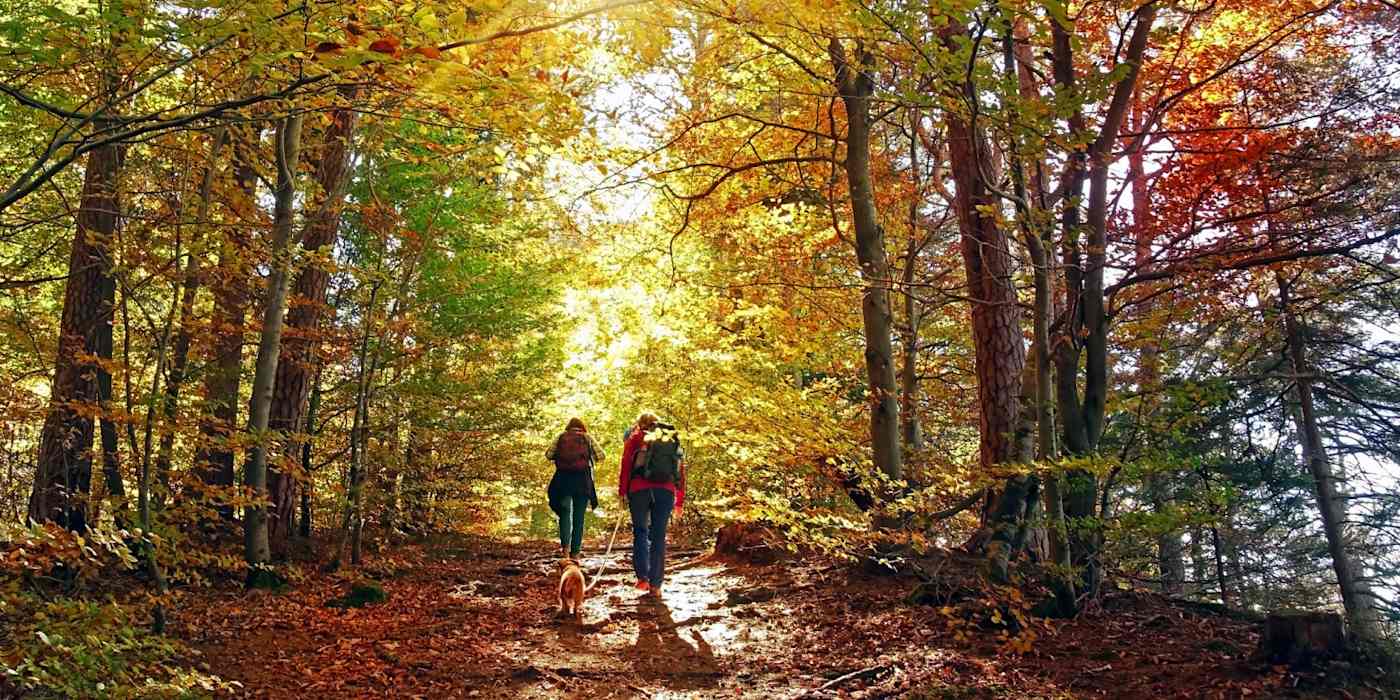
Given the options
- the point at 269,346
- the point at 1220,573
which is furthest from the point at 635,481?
the point at 1220,573

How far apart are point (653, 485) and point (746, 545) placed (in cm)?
325

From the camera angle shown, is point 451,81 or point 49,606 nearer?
point 451,81

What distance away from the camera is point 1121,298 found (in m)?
10.7

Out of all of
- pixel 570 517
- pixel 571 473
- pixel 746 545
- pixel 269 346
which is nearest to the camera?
pixel 269 346

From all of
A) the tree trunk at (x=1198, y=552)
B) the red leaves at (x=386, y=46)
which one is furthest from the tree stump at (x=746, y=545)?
the red leaves at (x=386, y=46)

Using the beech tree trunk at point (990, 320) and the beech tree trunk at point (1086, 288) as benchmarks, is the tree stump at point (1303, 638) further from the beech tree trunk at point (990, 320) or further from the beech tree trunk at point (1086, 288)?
the beech tree trunk at point (990, 320)

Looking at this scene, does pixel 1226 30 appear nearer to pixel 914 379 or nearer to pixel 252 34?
pixel 914 379

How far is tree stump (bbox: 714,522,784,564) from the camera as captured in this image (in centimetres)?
1030

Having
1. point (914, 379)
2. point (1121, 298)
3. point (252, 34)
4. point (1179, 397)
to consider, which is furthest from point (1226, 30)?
point (252, 34)

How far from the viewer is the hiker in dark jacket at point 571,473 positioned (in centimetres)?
905

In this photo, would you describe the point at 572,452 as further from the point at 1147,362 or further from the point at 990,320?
the point at 1147,362

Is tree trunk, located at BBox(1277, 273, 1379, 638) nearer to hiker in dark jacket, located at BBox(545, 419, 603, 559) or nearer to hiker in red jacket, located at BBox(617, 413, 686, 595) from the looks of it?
hiker in red jacket, located at BBox(617, 413, 686, 595)

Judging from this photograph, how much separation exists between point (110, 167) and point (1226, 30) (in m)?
11.4

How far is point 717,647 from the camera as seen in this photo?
6.51 meters
